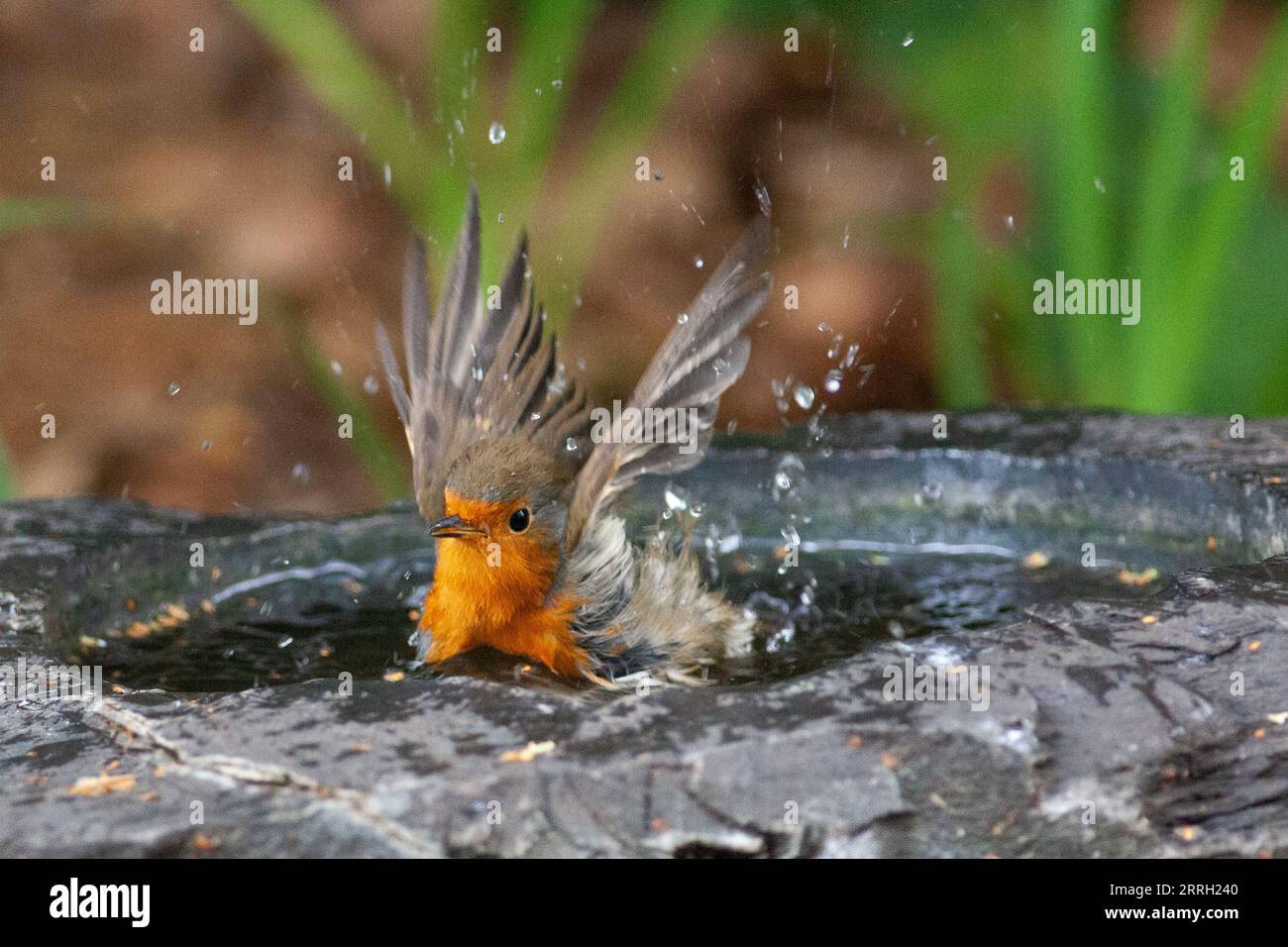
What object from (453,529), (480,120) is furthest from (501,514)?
(480,120)

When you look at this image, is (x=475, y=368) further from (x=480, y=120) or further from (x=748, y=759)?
(x=480, y=120)

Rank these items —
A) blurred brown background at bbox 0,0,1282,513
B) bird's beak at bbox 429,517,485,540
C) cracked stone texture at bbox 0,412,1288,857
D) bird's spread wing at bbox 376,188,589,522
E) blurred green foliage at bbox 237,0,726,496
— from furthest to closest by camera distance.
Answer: blurred brown background at bbox 0,0,1282,513 < blurred green foliage at bbox 237,0,726,496 < bird's spread wing at bbox 376,188,589,522 < bird's beak at bbox 429,517,485,540 < cracked stone texture at bbox 0,412,1288,857

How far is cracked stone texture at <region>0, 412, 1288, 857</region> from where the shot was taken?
6.53ft

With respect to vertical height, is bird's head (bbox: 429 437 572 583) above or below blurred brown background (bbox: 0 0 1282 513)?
below

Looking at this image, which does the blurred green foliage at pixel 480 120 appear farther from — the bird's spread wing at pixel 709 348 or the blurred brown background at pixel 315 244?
the bird's spread wing at pixel 709 348

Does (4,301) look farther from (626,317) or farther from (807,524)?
(807,524)

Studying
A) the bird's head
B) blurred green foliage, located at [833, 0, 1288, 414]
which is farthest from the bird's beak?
blurred green foliage, located at [833, 0, 1288, 414]

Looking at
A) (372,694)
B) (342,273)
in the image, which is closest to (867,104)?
(342,273)

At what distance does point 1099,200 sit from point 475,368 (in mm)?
1873

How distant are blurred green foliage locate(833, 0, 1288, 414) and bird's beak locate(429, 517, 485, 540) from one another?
7.07 ft

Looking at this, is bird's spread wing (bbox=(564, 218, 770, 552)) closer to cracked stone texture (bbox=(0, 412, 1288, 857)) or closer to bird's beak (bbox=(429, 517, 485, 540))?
bird's beak (bbox=(429, 517, 485, 540))

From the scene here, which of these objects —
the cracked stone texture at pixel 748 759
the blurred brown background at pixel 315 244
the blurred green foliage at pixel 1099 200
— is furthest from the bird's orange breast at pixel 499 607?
the blurred brown background at pixel 315 244

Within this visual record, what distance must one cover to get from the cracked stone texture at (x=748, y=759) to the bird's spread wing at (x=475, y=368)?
1.07 meters
